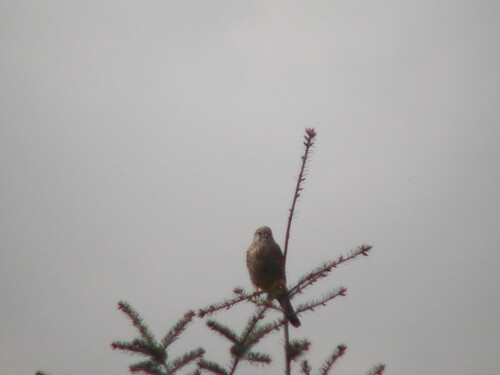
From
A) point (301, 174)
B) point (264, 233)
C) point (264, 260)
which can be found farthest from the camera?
point (264, 233)

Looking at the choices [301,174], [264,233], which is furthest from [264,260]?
[301,174]

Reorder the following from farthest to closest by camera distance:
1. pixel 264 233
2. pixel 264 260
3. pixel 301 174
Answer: pixel 264 233
pixel 264 260
pixel 301 174

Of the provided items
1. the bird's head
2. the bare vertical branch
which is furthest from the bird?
the bare vertical branch

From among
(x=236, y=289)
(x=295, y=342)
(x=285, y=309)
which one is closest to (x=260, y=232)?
(x=236, y=289)

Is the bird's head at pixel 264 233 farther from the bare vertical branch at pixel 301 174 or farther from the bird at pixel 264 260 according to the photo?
the bare vertical branch at pixel 301 174

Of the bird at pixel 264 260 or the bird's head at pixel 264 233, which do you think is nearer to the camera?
the bird at pixel 264 260

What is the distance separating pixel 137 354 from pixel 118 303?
423 mm

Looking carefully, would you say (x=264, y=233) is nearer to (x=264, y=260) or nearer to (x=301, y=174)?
(x=264, y=260)

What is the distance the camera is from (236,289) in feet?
12.8

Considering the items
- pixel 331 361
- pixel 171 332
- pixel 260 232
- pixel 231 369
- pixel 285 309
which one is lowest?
pixel 331 361

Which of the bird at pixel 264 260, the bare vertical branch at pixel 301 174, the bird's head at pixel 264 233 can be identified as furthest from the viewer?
the bird's head at pixel 264 233

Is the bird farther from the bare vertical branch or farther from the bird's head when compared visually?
the bare vertical branch

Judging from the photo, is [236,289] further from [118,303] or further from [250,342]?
[118,303]

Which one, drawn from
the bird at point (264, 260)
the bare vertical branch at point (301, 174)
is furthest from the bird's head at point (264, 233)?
the bare vertical branch at point (301, 174)
